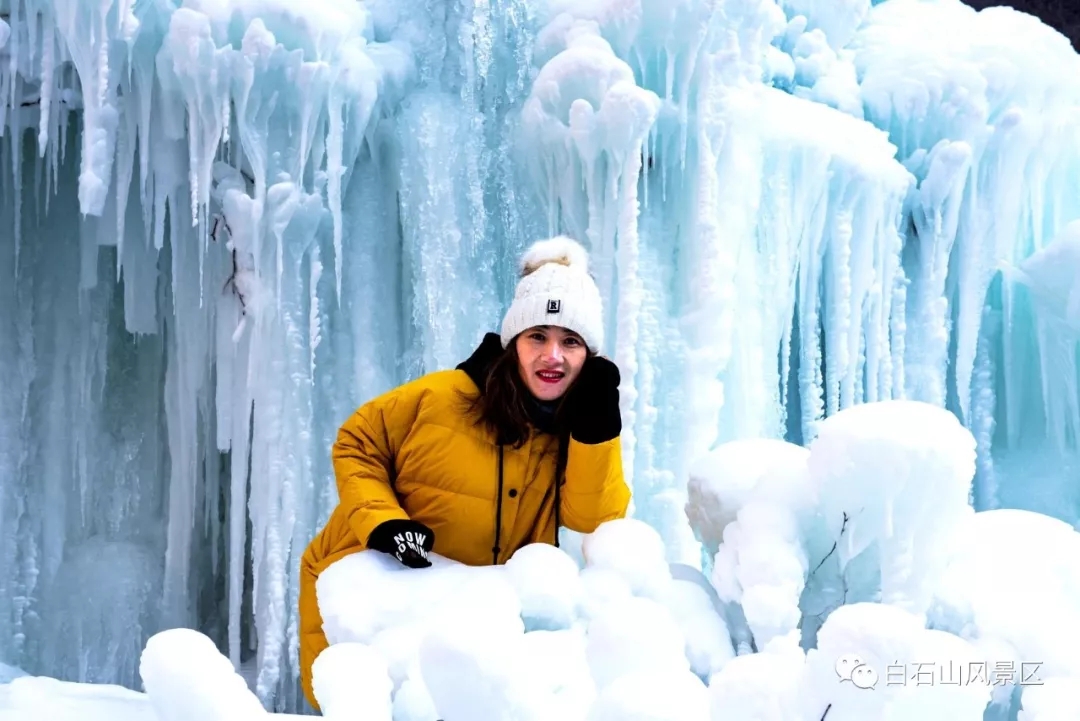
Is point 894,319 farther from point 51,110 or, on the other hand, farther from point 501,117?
point 51,110

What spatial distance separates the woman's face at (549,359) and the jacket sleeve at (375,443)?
0.23 meters

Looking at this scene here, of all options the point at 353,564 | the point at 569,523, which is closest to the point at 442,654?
the point at 353,564

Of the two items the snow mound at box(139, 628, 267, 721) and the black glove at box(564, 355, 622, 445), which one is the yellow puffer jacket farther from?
the snow mound at box(139, 628, 267, 721)

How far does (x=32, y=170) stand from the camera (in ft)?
14.2

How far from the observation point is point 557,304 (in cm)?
198

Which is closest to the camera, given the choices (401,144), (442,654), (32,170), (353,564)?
(442,654)

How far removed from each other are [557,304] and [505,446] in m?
0.29

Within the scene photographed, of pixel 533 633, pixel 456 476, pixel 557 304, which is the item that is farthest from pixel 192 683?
pixel 557 304

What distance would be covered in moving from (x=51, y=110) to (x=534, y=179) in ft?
5.86

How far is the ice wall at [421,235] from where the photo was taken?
3.66 m

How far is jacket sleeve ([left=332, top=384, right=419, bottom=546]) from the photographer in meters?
1.94

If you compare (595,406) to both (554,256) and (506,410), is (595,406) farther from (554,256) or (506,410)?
(554,256)

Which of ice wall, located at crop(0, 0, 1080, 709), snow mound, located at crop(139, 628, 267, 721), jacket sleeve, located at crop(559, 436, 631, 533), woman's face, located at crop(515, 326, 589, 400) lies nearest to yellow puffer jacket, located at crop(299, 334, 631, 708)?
jacket sleeve, located at crop(559, 436, 631, 533)

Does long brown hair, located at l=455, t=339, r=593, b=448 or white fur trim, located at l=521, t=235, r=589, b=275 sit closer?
long brown hair, located at l=455, t=339, r=593, b=448
